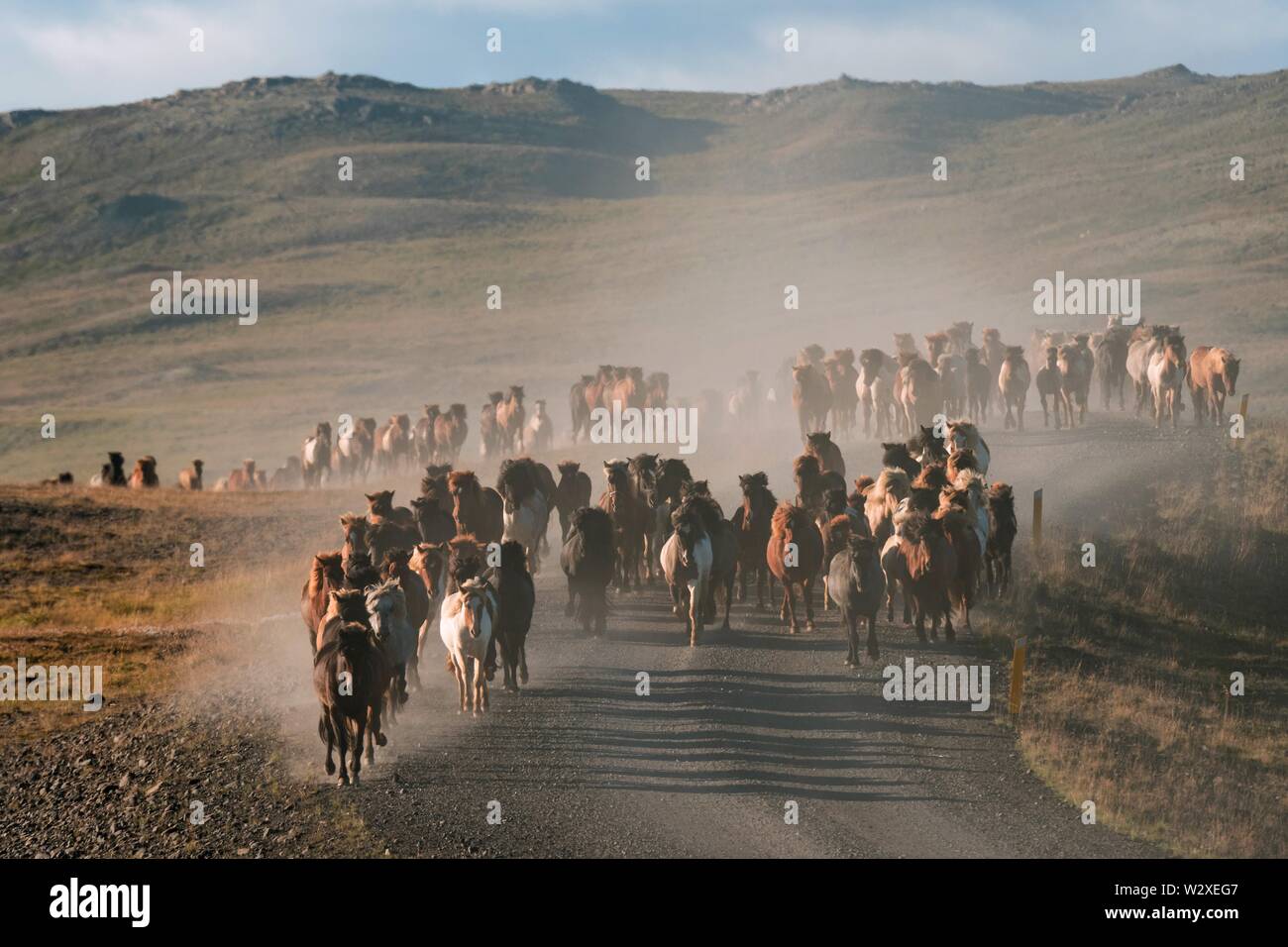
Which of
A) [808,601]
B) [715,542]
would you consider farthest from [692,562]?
[808,601]

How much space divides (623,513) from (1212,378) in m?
17.1

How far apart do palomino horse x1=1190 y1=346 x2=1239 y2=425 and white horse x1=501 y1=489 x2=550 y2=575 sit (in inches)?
680

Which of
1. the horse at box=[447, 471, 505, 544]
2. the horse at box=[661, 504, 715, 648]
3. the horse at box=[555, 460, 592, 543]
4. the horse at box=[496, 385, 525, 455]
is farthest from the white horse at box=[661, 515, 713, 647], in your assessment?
the horse at box=[496, 385, 525, 455]

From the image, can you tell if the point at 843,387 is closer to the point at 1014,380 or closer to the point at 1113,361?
the point at 1014,380

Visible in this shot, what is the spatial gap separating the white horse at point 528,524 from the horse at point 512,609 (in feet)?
16.5

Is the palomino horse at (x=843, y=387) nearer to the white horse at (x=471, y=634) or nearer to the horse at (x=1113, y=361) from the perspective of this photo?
the horse at (x=1113, y=361)

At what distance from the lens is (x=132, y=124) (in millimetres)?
179875

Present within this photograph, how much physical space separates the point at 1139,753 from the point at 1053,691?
63.3 inches

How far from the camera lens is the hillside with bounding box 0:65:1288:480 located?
73.0 meters

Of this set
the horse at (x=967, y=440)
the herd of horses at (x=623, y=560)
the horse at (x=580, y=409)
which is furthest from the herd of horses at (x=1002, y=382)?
the horse at (x=580, y=409)

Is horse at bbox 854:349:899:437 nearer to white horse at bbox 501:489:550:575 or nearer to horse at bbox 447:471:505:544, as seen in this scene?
white horse at bbox 501:489:550:575

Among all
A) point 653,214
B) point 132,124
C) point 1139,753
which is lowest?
point 1139,753
